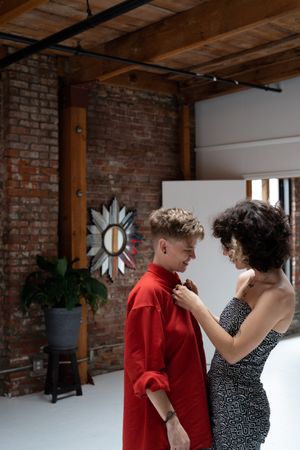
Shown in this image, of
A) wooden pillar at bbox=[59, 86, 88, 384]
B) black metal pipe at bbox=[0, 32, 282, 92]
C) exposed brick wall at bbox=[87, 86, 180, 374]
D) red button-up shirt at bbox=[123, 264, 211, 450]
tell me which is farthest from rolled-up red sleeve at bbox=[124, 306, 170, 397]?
exposed brick wall at bbox=[87, 86, 180, 374]

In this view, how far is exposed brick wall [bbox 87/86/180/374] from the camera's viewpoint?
607cm

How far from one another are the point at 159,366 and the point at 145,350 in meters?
0.07

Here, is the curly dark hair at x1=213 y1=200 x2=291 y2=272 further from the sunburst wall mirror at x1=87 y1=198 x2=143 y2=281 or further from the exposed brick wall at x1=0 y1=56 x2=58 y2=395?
the sunburst wall mirror at x1=87 y1=198 x2=143 y2=281

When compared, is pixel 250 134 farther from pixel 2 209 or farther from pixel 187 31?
pixel 2 209

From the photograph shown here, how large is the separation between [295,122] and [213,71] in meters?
1.06

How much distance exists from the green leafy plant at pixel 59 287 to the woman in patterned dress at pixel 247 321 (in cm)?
318

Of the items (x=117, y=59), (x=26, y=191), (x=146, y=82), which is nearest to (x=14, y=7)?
(x=117, y=59)

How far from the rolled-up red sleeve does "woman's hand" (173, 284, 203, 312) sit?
→ 0.35 feet

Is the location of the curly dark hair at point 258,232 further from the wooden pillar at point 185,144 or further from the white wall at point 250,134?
the wooden pillar at point 185,144

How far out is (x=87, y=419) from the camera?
182 inches

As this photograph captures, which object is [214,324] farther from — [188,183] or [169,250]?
[188,183]

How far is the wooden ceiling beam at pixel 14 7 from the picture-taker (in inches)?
146

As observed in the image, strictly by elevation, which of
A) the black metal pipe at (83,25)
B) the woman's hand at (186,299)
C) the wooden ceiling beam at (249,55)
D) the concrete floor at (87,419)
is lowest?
the concrete floor at (87,419)

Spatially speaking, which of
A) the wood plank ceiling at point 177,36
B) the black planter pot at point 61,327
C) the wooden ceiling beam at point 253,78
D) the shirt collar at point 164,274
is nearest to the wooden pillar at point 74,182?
the wood plank ceiling at point 177,36
